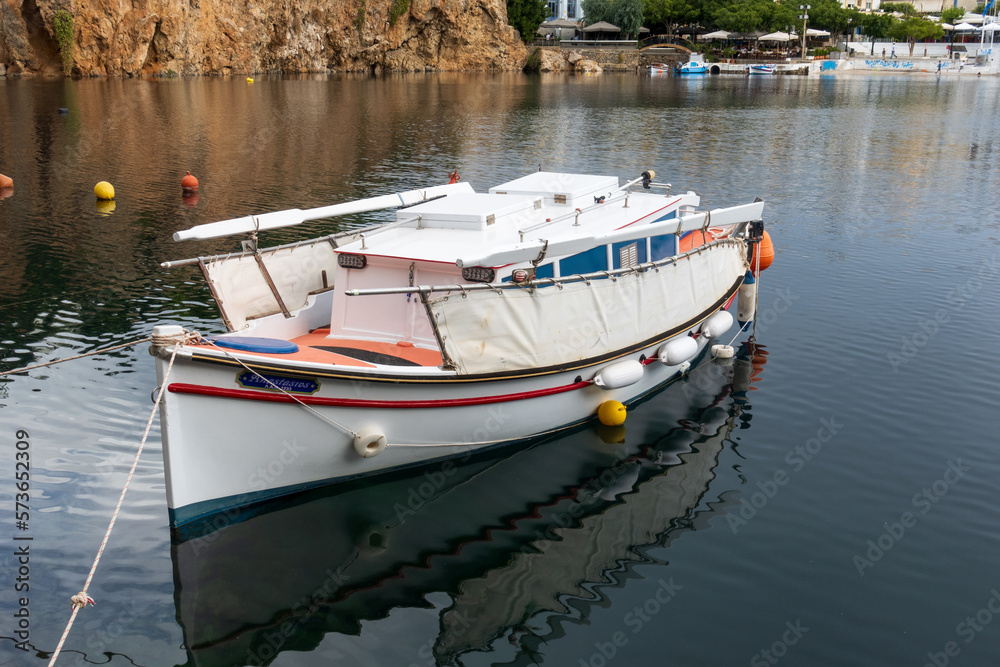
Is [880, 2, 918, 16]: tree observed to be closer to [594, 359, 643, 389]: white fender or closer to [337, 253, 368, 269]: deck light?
[594, 359, 643, 389]: white fender

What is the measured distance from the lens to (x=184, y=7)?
269ft

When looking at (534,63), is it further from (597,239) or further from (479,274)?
(479,274)

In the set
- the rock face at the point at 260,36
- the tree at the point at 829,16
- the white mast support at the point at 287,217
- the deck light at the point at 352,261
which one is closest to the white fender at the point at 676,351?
the deck light at the point at 352,261

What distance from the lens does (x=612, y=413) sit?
14492mm

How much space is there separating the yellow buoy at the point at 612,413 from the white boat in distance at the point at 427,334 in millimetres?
196

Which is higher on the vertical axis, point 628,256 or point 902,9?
point 902,9

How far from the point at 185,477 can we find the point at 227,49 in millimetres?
88687

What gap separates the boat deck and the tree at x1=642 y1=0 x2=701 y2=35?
133465 millimetres

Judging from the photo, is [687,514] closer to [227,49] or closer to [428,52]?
[227,49]

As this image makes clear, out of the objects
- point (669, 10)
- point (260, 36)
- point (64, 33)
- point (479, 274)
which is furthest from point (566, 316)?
point (669, 10)

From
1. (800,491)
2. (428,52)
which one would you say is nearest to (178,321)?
(800,491)
